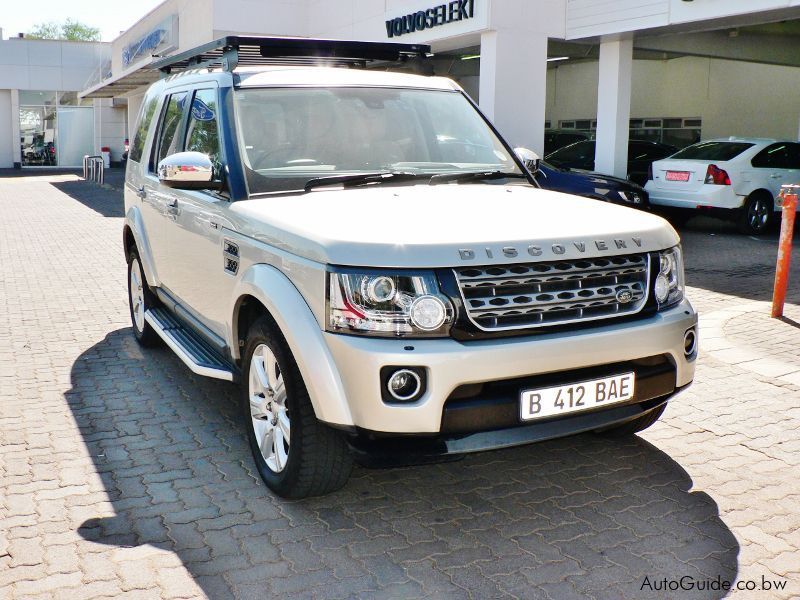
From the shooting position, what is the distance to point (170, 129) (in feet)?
18.9

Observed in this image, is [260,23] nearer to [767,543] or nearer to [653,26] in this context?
[653,26]

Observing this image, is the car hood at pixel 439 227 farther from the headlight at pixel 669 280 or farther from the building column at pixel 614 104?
the building column at pixel 614 104

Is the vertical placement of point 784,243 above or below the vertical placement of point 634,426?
above

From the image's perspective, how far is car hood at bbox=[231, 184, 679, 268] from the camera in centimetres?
338

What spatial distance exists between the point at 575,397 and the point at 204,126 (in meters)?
2.66

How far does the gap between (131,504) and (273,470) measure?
2.19 ft

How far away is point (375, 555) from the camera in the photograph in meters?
3.51

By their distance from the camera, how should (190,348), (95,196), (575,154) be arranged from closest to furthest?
(190,348)
(575,154)
(95,196)

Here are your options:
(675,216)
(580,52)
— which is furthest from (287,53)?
(580,52)

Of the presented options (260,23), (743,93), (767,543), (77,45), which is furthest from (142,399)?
(77,45)

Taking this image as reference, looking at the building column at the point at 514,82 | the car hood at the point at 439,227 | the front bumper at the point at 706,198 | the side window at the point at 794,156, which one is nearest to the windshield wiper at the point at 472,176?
the car hood at the point at 439,227

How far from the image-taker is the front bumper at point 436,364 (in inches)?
129

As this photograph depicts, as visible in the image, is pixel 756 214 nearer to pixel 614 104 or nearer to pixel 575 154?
pixel 614 104

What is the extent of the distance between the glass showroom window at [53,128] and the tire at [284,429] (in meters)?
43.1
